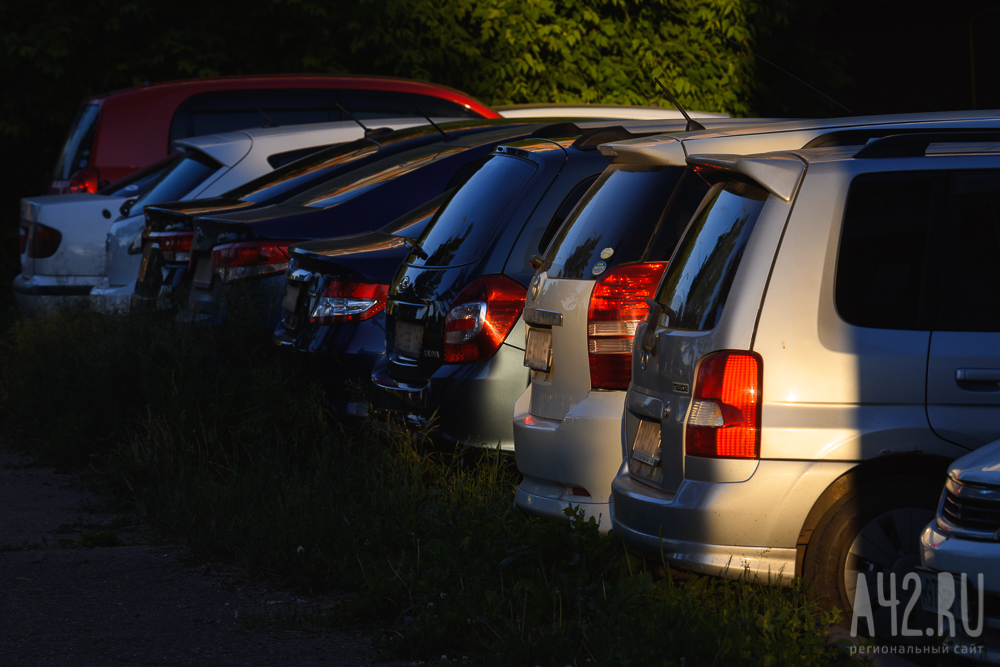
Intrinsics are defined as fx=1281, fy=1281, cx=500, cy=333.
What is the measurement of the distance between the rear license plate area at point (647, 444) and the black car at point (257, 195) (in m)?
3.97

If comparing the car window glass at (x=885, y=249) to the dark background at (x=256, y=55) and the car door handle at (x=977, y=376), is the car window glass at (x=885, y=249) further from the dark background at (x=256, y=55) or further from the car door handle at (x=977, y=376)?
the dark background at (x=256, y=55)

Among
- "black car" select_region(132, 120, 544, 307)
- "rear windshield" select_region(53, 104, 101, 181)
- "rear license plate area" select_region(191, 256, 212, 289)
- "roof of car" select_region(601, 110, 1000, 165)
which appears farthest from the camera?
"rear windshield" select_region(53, 104, 101, 181)

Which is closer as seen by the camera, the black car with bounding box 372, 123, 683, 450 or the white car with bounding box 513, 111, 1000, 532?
the white car with bounding box 513, 111, 1000, 532

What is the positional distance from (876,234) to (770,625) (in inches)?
47.7

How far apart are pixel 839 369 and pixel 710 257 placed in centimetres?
57

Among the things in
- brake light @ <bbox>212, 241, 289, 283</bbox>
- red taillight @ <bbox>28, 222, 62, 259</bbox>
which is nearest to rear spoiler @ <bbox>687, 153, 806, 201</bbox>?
brake light @ <bbox>212, 241, 289, 283</bbox>

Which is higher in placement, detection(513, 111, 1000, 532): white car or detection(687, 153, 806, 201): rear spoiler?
detection(687, 153, 806, 201): rear spoiler

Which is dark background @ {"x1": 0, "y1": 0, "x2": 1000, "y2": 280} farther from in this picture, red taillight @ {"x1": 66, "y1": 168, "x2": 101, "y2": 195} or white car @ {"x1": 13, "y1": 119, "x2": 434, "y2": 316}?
white car @ {"x1": 13, "y1": 119, "x2": 434, "y2": 316}

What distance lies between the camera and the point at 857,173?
3.91 m

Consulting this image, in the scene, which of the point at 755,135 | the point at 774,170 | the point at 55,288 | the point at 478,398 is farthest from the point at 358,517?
the point at 55,288

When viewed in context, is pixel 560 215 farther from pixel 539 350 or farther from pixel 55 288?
pixel 55 288

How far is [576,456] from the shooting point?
463cm

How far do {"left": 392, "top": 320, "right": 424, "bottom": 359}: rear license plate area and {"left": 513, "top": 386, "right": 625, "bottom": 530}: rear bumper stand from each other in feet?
3.32

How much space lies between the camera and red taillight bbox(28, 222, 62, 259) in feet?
35.7
